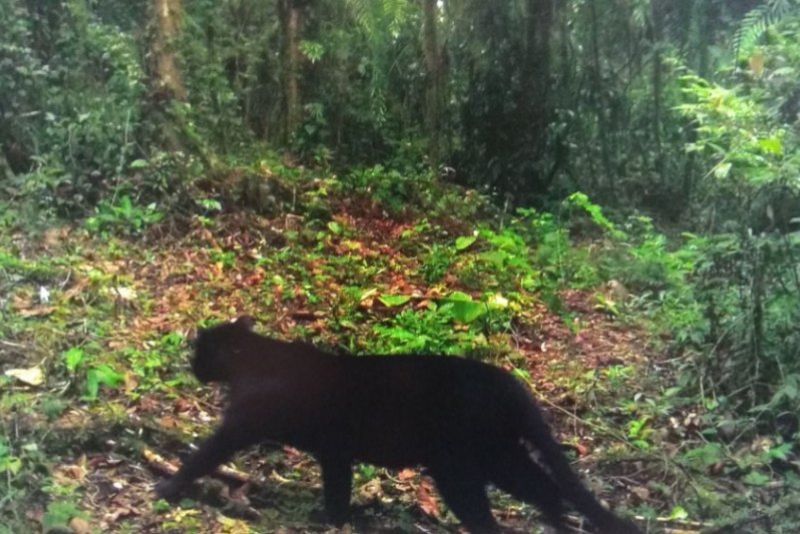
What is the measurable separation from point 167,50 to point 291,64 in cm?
100

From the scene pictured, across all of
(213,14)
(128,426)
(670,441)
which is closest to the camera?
(128,426)

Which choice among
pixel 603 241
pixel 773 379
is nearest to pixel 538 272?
pixel 603 241

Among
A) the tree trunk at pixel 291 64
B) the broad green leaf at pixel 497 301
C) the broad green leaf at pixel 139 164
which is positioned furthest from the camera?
the tree trunk at pixel 291 64

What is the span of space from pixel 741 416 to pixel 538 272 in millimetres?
1597

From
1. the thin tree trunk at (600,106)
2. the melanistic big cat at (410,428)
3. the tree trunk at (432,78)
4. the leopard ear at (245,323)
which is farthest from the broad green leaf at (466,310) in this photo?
the thin tree trunk at (600,106)

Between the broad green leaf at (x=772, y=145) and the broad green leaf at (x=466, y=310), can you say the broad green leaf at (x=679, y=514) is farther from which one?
the broad green leaf at (x=772, y=145)

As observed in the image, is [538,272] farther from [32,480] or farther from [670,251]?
[32,480]

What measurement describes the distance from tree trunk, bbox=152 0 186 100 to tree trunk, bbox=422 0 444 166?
5.89ft

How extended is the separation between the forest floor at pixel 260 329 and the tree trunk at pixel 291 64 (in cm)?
142

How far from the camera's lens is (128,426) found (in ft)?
13.7

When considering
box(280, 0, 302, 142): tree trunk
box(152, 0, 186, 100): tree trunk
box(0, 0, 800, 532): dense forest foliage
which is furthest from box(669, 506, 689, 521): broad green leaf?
box(152, 0, 186, 100): tree trunk

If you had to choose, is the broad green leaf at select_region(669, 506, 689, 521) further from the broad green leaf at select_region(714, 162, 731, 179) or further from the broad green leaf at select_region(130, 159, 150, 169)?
the broad green leaf at select_region(130, 159, 150, 169)

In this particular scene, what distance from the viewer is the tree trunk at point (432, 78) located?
6.91 m

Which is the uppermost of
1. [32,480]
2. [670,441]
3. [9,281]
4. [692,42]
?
[692,42]
